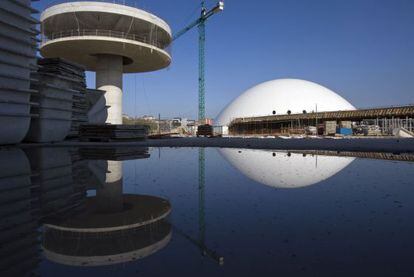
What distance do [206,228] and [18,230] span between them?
6.77 ft

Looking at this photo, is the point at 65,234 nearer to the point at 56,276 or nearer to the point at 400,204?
the point at 56,276

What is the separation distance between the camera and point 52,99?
25.8 meters

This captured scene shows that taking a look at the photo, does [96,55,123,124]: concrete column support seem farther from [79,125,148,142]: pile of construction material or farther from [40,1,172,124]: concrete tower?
[79,125,148,142]: pile of construction material

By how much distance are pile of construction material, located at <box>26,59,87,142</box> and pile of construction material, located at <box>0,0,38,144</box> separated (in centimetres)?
213

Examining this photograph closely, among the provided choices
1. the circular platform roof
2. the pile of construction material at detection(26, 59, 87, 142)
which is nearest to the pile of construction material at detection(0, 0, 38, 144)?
the pile of construction material at detection(26, 59, 87, 142)

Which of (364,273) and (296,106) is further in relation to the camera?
(296,106)

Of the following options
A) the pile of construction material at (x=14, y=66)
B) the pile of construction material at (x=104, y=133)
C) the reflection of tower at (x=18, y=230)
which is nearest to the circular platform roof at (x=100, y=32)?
the pile of construction material at (x=104, y=133)

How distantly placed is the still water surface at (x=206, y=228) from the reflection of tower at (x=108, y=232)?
0.01 meters

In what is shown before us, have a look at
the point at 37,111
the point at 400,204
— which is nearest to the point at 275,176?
the point at 400,204

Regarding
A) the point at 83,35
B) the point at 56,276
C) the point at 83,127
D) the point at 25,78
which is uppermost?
the point at 83,35

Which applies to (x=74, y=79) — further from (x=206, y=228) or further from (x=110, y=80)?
(x=206, y=228)

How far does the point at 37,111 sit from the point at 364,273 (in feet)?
85.1

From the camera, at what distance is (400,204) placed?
17.2 feet

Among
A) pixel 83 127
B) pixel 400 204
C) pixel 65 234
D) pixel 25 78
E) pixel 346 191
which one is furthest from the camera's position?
pixel 83 127
